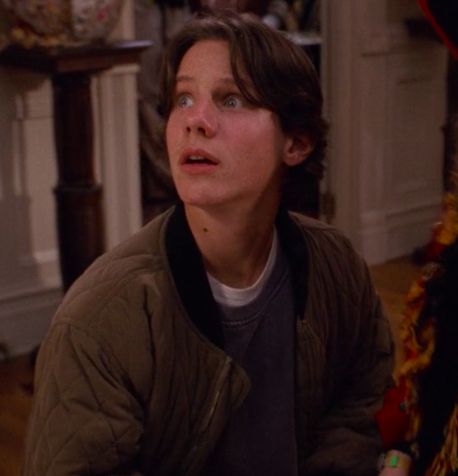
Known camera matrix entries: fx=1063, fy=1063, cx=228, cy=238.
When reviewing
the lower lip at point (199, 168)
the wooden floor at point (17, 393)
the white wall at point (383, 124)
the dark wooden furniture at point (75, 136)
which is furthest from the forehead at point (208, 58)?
the white wall at point (383, 124)

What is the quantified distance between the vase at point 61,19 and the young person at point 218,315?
171 centimetres

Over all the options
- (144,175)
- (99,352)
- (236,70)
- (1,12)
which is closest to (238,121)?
(236,70)

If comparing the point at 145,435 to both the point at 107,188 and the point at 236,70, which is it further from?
the point at 107,188

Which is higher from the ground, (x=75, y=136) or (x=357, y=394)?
(x=75, y=136)

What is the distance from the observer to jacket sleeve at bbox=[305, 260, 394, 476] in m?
1.40

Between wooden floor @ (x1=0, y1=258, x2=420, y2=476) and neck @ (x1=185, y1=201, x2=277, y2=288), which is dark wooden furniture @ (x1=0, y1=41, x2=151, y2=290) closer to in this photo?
wooden floor @ (x1=0, y1=258, x2=420, y2=476)

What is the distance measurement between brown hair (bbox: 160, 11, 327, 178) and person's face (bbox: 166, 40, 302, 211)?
12 millimetres

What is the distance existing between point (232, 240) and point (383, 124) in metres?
3.15

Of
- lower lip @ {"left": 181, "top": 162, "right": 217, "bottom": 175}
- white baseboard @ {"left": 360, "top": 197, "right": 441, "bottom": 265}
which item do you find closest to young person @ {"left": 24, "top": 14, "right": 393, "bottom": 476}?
lower lip @ {"left": 181, "top": 162, "right": 217, "bottom": 175}

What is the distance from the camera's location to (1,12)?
3.12 m

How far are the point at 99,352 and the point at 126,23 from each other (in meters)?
2.41

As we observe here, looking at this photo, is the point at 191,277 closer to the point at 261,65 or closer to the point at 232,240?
the point at 232,240

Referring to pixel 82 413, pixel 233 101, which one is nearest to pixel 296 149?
pixel 233 101

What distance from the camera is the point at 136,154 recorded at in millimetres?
3561
